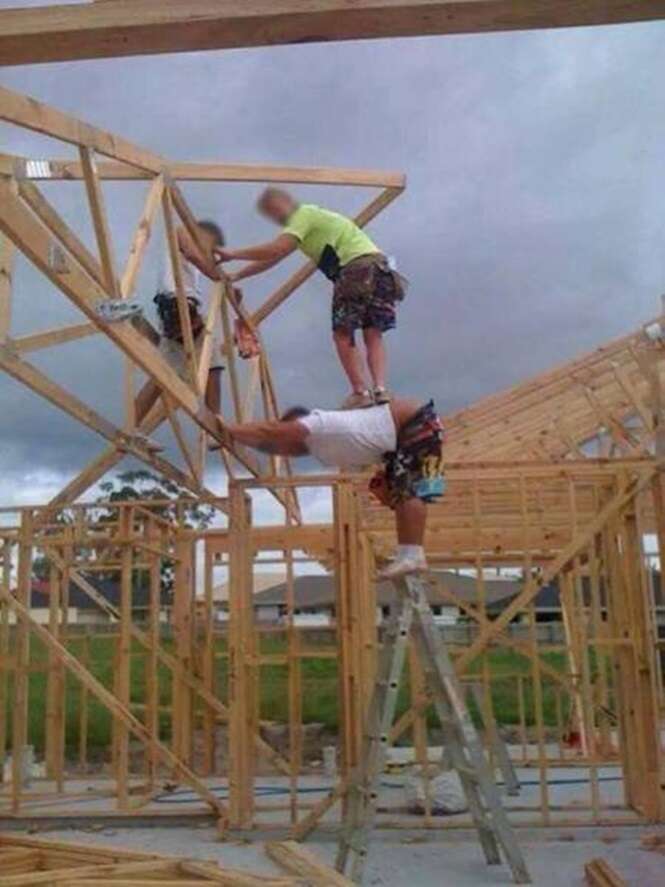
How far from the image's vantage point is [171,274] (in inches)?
222

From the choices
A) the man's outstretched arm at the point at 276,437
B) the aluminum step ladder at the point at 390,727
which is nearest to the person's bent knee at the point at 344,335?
the man's outstretched arm at the point at 276,437

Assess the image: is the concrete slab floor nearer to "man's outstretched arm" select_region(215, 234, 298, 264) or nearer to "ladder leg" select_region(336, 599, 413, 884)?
"ladder leg" select_region(336, 599, 413, 884)

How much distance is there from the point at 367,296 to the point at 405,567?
138 centimetres

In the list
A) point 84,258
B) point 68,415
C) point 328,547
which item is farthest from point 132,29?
point 328,547

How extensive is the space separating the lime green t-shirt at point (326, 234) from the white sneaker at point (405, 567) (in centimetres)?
153

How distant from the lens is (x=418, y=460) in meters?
5.30

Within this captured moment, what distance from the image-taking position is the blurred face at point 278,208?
5.54m

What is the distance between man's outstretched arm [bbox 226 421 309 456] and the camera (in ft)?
16.6

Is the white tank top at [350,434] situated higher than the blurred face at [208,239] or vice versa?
the blurred face at [208,239]

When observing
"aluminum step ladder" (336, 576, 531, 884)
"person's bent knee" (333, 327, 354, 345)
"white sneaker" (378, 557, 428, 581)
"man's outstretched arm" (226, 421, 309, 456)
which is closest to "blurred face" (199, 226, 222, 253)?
"person's bent knee" (333, 327, 354, 345)

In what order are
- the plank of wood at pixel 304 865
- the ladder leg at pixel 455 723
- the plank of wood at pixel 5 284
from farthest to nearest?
the ladder leg at pixel 455 723
the plank of wood at pixel 5 284
the plank of wood at pixel 304 865

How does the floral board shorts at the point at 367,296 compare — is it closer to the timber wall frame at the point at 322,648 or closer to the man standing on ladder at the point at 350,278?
the man standing on ladder at the point at 350,278

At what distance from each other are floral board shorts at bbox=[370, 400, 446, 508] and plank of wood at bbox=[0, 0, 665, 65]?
2820mm

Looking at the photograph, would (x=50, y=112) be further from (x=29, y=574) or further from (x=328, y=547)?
(x=328, y=547)
